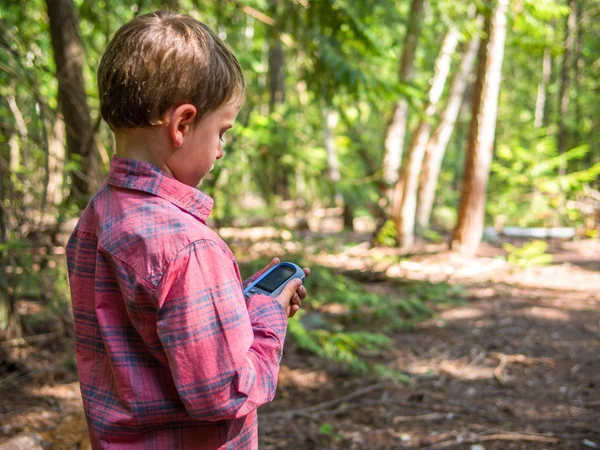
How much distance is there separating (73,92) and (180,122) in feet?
10.6

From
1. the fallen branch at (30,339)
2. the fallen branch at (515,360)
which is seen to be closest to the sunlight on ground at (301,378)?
the fallen branch at (515,360)

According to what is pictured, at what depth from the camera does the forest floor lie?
134 inches

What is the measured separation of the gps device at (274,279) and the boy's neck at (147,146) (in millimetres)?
402

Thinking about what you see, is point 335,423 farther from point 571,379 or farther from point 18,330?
point 18,330

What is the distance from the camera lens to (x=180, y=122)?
3.83 feet

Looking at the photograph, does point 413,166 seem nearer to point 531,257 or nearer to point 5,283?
point 531,257

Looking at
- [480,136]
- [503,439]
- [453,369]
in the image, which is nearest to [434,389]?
[453,369]

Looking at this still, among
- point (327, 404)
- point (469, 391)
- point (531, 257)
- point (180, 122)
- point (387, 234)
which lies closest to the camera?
point (180, 122)

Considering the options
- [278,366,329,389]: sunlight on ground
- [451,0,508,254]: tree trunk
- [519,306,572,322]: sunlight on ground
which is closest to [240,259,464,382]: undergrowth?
[278,366,329,389]: sunlight on ground

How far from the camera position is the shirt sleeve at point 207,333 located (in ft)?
3.52

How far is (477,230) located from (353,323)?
481cm

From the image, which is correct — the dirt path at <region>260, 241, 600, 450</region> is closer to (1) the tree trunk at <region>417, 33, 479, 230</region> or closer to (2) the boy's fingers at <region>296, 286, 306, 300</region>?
(2) the boy's fingers at <region>296, 286, 306, 300</region>

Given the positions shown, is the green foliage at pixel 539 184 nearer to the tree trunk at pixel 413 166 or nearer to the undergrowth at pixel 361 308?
the tree trunk at pixel 413 166

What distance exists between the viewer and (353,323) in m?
5.96
